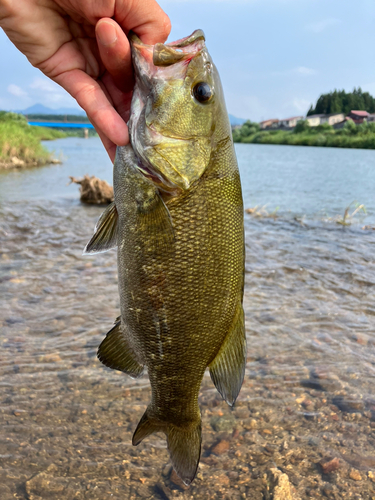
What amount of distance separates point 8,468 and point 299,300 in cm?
475

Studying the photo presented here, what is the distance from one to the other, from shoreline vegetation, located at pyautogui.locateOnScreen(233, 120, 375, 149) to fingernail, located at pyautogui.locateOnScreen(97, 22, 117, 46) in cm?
7071

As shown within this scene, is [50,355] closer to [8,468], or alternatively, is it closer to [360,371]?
[8,468]

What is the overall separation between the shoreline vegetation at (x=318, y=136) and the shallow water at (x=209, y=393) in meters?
66.7

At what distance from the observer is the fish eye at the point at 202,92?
2.08m

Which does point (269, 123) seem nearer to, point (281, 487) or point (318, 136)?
point (318, 136)

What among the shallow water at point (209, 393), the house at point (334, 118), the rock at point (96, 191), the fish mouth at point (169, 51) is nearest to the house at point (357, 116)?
the house at point (334, 118)

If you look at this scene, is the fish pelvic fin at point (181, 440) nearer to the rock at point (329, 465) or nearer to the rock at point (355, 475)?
the rock at point (329, 465)

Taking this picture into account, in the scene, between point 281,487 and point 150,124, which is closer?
point 150,124

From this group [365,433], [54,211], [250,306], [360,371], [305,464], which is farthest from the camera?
[54,211]

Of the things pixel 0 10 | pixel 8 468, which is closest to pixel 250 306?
pixel 8 468

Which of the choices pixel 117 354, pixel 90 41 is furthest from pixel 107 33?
pixel 117 354

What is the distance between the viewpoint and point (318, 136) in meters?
79.9

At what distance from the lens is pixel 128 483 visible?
3088mm

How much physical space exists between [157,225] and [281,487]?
238 centimetres
